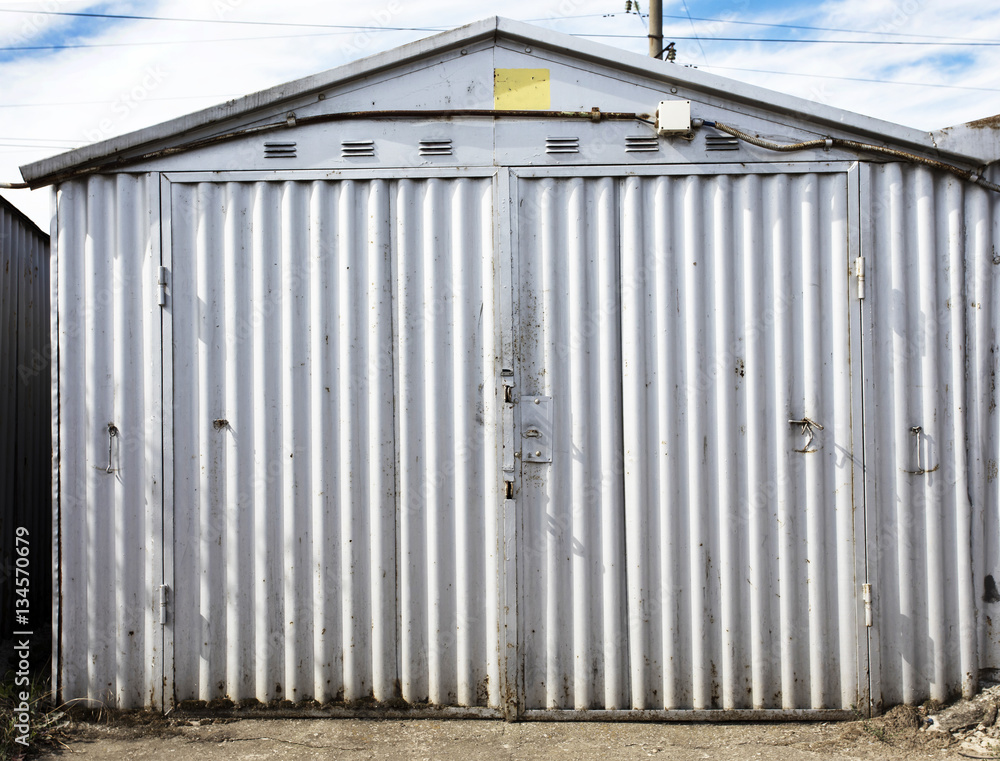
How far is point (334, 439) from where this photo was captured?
334 centimetres

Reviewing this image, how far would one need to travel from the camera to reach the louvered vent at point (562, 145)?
332 centimetres

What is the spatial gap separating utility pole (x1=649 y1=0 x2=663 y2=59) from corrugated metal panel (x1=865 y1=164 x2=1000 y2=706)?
22.1 feet

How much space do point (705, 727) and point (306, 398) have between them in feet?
9.12

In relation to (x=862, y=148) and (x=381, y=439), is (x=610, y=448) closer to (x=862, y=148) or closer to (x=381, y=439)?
(x=381, y=439)

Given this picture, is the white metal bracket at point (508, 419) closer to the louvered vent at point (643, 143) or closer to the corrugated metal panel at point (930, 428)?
the louvered vent at point (643, 143)

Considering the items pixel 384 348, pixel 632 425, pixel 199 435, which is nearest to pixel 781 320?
pixel 632 425

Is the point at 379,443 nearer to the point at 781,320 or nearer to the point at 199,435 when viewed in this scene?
the point at 199,435

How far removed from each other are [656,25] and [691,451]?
798 centimetres

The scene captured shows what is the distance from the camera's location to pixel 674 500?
10.8 feet

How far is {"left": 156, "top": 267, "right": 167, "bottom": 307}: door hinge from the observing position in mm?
3311

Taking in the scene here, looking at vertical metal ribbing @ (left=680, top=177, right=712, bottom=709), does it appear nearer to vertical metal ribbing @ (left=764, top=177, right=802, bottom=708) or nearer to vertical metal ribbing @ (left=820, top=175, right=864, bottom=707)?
vertical metal ribbing @ (left=764, top=177, right=802, bottom=708)

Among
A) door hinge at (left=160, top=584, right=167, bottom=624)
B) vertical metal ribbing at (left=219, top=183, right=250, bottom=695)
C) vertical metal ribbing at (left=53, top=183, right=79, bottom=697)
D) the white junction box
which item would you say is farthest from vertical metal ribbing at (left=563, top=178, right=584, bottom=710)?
vertical metal ribbing at (left=53, top=183, right=79, bottom=697)

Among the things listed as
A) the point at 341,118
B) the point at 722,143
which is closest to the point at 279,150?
the point at 341,118

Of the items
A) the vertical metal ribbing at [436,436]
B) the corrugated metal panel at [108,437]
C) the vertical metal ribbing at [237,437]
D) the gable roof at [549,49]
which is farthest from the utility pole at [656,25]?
the corrugated metal panel at [108,437]
